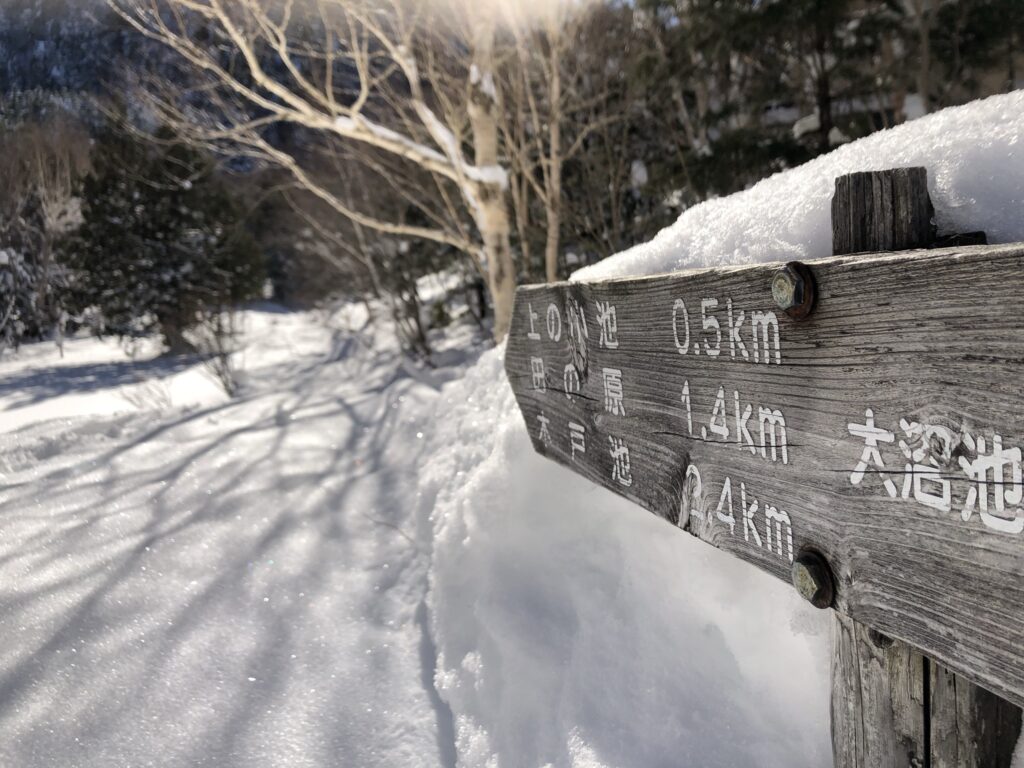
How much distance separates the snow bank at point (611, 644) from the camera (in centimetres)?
150

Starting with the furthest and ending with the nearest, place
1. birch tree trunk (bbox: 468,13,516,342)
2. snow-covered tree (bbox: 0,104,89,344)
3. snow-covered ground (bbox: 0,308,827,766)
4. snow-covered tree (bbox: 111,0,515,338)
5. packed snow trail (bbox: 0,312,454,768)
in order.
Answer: snow-covered tree (bbox: 0,104,89,344), birch tree trunk (bbox: 468,13,516,342), snow-covered tree (bbox: 111,0,515,338), packed snow trail (bbox: 0,312,454,768), snow-covered ground (bbox: 0,308,827,766)

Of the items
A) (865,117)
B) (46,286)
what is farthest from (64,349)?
(865,117)

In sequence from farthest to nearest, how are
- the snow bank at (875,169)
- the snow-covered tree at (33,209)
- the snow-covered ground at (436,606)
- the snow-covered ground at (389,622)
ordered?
the snow-covered tree at (33,209) < the snow-covered ground at (389,622) < the snow-covered ground at (436,606) < the snow bank at (875,169)

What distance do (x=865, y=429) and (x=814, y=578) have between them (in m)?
0.26

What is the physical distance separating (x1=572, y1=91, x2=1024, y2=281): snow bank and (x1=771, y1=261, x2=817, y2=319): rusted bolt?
0.24 meters

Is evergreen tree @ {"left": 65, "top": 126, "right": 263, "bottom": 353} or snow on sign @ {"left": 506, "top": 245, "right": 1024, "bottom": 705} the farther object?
evergreen tree @ {"left": 65, "top": 126, "right": 263, "bottom": 353}

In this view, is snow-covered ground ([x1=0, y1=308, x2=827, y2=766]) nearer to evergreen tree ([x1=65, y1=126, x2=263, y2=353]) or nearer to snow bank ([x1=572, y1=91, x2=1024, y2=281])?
snow bank ([x1=572, y1=91, x2=1024, y2=281])

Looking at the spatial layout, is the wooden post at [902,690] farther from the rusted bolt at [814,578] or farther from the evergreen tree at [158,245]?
the evergreen tree at [158,245]

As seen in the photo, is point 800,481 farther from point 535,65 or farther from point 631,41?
point 631,41

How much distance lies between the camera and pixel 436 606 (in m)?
2.65

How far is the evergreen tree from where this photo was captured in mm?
13758

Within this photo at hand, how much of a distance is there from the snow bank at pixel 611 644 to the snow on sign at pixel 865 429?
50 cm

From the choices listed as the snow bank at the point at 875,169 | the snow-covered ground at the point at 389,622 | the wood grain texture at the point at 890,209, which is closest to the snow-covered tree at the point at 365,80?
the snow-covered ground at the point at 389,622

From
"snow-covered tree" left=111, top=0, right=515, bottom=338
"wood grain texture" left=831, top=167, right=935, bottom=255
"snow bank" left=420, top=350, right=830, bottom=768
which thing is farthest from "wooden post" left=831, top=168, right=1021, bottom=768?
"snow-covered tree" left=111, top=0, right=515, bottom=338
